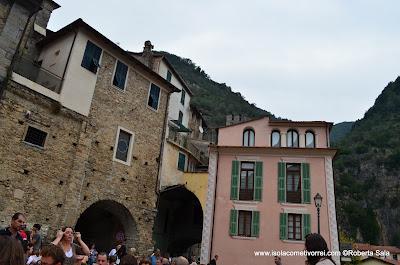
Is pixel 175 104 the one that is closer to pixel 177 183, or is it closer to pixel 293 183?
pixel 177 183

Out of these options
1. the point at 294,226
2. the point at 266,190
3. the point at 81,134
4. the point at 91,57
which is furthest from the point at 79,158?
the point at 294,226

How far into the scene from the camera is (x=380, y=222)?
6150 cm

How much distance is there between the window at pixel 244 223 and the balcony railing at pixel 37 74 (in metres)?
11.3

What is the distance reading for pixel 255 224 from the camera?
1748 cm

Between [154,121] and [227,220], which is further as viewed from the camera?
[154,121]

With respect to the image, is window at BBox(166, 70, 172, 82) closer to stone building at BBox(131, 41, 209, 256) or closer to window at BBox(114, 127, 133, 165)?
stone building at BBox(131, 41, 209, 256)

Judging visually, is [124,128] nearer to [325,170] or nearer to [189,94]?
[325,170]

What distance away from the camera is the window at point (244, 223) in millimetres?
17578

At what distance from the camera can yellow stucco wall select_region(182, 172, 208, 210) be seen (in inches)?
792

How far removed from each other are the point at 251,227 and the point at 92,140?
9.40m

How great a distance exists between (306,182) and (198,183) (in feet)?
21.6

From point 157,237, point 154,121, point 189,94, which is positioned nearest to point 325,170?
point 154,121

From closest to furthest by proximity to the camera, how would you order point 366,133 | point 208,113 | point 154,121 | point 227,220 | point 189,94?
point 227,220, point 154,121, point 189,94, point 208,113, point 366,133

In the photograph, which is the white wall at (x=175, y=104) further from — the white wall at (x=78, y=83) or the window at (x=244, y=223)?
the window at (x=244, y=223)
